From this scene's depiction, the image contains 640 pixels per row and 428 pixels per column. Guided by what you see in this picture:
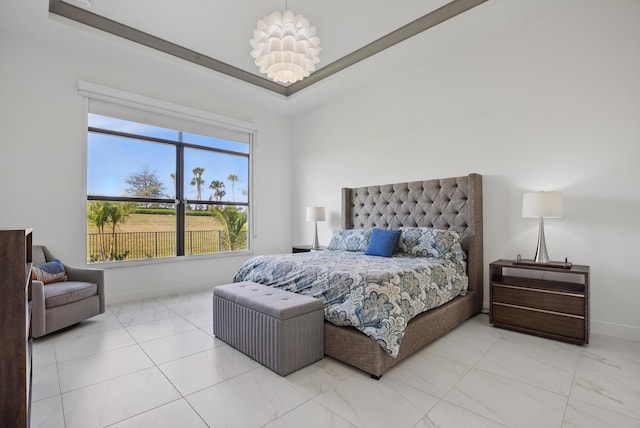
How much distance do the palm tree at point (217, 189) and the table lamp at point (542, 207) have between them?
164 inches

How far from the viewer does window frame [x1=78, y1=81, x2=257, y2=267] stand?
12.4ft

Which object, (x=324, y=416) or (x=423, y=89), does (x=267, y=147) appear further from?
(x=324, y=416)

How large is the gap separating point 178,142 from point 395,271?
3.77 meters

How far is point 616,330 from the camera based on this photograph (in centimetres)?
276

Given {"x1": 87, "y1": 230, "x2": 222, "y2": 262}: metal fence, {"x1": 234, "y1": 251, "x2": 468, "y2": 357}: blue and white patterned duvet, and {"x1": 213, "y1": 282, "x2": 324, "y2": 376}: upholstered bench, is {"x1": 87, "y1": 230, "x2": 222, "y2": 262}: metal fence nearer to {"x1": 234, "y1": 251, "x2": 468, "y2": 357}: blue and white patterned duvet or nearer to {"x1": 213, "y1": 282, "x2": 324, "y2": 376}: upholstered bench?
{"x1": 234, "y1": 251, "x2": 468, "y2": 357}: blue and white patterned duvet

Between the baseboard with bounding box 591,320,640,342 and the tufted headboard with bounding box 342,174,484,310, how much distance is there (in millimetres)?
976

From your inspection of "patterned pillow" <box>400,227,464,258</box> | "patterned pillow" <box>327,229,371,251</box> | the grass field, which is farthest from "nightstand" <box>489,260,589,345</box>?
the grass field

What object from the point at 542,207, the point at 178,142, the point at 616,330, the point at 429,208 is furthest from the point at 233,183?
the point at 616,330

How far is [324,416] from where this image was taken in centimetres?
170

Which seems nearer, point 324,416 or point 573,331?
point 324,416

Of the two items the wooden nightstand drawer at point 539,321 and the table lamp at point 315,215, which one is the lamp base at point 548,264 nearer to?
the wooden nightstand drawer at point 539,321

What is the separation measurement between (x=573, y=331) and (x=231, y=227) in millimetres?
4563

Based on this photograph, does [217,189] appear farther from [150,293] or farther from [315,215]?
[150,293]

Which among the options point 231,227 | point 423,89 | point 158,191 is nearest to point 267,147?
point 231,227
